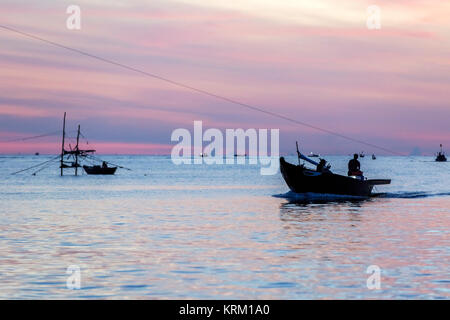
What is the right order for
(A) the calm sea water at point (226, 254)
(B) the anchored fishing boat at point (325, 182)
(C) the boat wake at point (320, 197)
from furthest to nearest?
(C) the boat wake at point (320, 197) < (B) the anchored fishing boat at point (325, 182) < (A) the calm sea water at point (226, 254)

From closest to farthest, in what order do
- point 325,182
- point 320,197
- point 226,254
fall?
point 226,254 → point 325,182 → point 320,197

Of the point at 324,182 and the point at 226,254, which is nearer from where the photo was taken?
the point at 226,254

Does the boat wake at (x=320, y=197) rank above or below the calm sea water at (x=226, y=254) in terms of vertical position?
above

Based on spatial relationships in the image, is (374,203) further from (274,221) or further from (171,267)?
(171,267)

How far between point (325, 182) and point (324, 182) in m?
0.08

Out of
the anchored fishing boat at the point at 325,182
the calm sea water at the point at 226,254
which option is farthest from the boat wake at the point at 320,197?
the calm sea water at the point at 226,254

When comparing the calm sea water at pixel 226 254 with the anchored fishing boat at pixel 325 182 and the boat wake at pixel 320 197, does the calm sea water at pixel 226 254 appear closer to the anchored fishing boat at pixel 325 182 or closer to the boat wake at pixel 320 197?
the anchored fishing boat at pixel 325 182

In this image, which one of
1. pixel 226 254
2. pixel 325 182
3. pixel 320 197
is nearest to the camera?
pixel 226 254

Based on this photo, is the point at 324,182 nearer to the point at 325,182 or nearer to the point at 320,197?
the point at 325,182

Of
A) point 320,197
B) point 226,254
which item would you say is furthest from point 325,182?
point 226,254

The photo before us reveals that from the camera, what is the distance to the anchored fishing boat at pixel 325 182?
Answer: 4722 centimetres

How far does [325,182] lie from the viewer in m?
48.1


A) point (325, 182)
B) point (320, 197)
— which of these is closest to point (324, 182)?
point (325, 182)

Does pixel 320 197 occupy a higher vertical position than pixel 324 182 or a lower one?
lower
